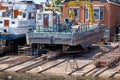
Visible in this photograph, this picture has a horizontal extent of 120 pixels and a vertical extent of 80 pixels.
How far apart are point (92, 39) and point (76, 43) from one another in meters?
4.76

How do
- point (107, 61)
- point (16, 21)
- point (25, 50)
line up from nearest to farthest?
1. point (107, 61)
2. point (25, 50)
3. point (16, 21)

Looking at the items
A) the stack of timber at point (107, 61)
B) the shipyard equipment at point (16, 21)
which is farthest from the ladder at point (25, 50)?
the stack of timber at point (107, 61)

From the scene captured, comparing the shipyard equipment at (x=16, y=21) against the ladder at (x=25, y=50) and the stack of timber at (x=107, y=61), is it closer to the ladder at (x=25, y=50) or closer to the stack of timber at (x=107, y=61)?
A: the ladder at (x=25, y=50)

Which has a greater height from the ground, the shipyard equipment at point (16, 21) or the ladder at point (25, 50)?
the shipyard equipment at point (16, 21)

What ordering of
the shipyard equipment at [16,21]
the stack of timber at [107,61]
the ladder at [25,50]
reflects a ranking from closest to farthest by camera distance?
the stack of timber at [107,61] < the ladder at [25,50] < the shipyard equipment at [16,21]

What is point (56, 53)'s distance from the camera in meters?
36.4

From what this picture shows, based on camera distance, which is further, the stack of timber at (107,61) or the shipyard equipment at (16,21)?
the shipyard equipment at (16,21)

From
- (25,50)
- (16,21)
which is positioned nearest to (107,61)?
(25,50)

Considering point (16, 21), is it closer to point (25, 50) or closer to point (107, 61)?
point (25, 50)

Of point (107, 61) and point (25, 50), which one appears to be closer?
point (107, 61)

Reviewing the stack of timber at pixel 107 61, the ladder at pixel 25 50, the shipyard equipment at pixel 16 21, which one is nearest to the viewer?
the stack of timber at pixel 107 61

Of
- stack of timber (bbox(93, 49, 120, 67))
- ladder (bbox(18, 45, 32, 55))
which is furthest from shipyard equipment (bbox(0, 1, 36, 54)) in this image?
stack of timber (bbox(93, 49, 120, 67))

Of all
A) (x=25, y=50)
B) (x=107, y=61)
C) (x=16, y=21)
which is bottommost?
(x=107, y=61)


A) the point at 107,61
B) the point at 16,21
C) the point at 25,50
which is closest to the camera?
the point at 107,61
